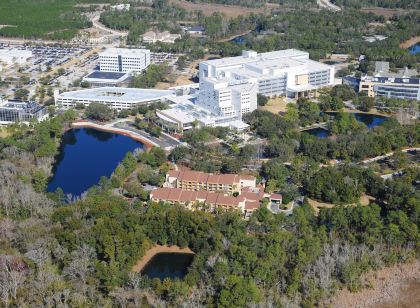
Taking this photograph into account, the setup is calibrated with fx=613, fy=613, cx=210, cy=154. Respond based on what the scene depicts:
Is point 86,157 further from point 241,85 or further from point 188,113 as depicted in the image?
point 241,85

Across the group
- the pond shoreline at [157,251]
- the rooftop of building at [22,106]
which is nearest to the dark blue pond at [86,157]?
the rooftop of building at [22,106]

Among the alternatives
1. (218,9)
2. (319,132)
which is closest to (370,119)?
(319,132)

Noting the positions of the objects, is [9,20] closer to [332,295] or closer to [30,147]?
[30,147]

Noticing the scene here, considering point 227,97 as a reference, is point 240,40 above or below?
below

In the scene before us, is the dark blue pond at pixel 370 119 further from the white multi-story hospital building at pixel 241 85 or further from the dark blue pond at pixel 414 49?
the dark blue pond at pixel 414 49

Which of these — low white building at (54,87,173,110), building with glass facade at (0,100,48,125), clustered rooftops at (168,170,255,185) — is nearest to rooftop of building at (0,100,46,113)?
building with glass facade at (0,100,48,125)
